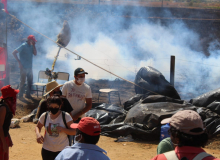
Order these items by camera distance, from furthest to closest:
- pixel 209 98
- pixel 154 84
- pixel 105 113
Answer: pixel 154 84 → pixel 105 113 → pixel 209 98

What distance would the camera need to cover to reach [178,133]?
1.54m

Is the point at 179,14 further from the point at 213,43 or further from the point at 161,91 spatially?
the point at 161,91

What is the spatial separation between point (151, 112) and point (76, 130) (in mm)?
3851

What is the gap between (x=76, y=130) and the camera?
187cm

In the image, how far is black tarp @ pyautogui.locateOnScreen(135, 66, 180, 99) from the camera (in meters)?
6.75

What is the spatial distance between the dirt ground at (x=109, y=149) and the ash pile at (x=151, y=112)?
273mm

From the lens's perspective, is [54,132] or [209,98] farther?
[209,98]

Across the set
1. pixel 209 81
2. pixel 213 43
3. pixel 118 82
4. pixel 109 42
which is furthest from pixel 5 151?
pixel 213 43

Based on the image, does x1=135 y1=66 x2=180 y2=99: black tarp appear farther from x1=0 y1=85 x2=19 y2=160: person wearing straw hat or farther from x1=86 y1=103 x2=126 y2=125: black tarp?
x1=0 y1=85 x2=19 y2=160: person wearing straw hat

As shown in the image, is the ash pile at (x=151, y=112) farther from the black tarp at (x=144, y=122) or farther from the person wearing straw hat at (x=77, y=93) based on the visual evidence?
the person wearing straw hat at (x=77, y=93)

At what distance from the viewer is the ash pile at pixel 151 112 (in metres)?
5.37

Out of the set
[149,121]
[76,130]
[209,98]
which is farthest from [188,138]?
[209,98]

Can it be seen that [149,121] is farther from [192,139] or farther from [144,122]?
[192,139]

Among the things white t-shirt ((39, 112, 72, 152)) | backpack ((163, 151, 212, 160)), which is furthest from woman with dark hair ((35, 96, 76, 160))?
backpack ((163, 151, 212, 160))
